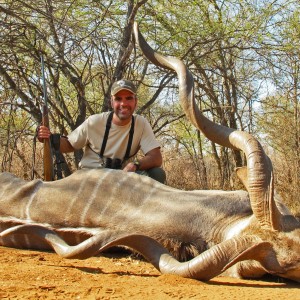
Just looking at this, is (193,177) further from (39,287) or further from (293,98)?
(39,287)

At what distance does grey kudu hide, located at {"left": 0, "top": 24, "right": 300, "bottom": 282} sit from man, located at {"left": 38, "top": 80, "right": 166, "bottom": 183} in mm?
464

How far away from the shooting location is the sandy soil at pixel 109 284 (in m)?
2.32

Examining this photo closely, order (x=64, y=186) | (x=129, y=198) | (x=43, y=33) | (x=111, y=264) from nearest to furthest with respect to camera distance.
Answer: (x=111, y=264) < (x=129, y=198) < (x=64, y=186) < (x=43, y=33)

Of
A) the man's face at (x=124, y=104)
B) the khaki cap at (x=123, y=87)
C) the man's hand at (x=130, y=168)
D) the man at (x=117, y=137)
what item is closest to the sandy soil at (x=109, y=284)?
the man's hand at (x=130, y=168)

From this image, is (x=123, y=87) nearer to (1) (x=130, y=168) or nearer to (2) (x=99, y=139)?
(2) (x=99, y=139)

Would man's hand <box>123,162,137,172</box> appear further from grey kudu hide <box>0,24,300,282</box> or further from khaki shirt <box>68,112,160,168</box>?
khaki shirt <box>68,112,160,168</box>

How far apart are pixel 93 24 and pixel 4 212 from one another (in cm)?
344

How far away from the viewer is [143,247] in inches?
114

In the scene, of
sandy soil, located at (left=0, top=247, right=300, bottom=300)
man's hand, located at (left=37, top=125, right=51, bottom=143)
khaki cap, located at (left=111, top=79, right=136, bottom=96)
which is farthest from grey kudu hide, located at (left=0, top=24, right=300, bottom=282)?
khaki cap, located at (left=111, top=79, right=136, bottom=96)

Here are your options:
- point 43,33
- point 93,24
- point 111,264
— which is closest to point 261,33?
point 93,24

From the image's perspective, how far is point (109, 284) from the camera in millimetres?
2521

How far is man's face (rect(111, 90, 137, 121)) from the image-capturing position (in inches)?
177

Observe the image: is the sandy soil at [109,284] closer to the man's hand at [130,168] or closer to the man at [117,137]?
the man's hand at [130,168]

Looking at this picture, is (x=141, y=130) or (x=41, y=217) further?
(x=141, y=130)
